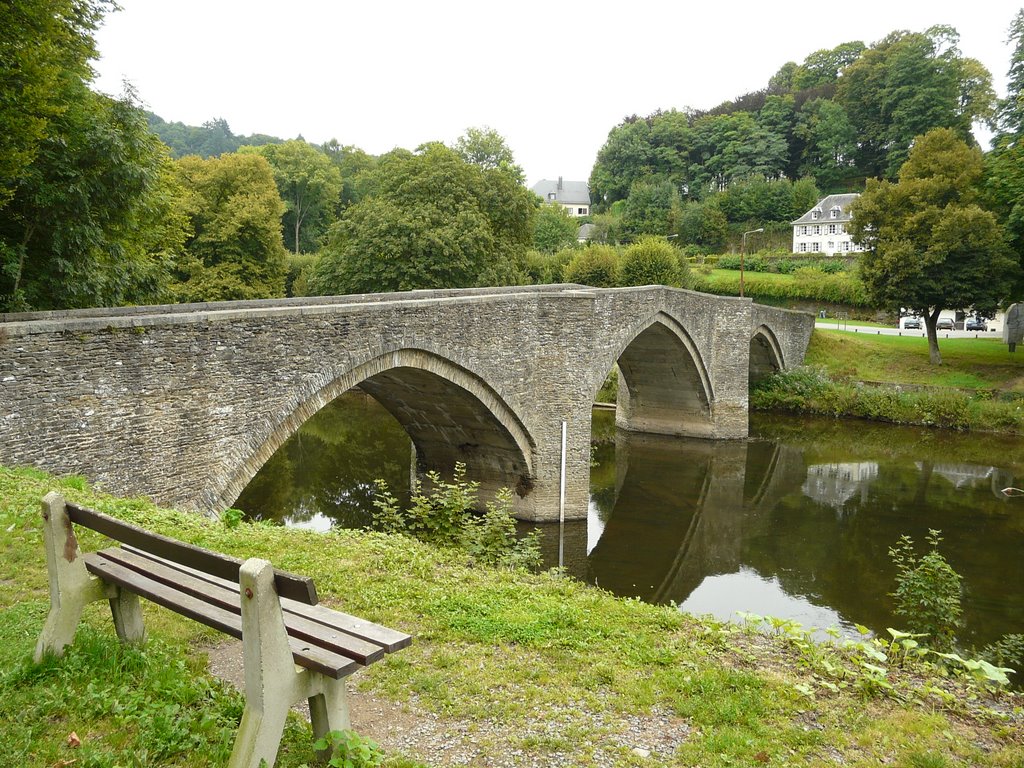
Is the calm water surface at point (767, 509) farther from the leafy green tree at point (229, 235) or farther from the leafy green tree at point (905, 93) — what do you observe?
the leafy green tree at point (905, 93)

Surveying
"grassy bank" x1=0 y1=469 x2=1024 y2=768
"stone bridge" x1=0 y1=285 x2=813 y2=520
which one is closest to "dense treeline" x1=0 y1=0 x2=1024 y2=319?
"stone bridge" x1=0 y1=285 x2=813 y2=520

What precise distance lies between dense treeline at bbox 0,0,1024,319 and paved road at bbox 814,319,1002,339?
9.21 metres

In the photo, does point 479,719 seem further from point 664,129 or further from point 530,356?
point 664,129

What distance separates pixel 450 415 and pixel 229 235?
18.7 metres

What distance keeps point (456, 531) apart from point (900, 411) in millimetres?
22352

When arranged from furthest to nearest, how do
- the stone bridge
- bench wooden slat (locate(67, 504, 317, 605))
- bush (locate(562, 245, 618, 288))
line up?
bush (locate(562, 245, 618, 288)), the stone bridge, bench wooden slat (locate(67, 504, 317, 605))

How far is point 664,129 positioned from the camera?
6475cm

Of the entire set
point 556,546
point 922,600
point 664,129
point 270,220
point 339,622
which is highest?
point 664,129

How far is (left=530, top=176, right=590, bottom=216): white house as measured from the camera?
81.1 m

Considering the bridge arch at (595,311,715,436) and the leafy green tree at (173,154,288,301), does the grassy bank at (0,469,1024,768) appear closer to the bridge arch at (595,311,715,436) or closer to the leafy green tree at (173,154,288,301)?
the bridge arch at (595,311,715,436)

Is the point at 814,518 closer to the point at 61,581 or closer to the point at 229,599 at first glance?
the point at 229,599

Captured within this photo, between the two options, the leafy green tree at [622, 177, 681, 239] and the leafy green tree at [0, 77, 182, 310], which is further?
the leafy green tree at [622, 177, 681, 239]

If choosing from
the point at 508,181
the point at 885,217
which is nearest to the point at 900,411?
the point at 885,217

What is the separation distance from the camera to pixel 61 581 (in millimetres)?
3996
